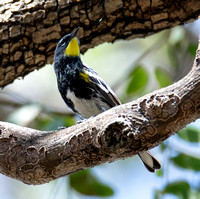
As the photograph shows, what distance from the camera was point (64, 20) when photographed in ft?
9.46

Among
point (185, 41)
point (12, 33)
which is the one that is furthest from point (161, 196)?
point (185, 41)

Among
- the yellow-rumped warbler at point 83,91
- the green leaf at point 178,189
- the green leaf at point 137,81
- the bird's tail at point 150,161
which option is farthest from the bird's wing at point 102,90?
the green leaf at point 178,189

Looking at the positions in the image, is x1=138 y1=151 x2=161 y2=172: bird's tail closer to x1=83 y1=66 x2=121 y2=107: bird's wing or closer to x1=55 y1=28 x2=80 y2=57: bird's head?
x1=83 y1=66 x2=121 y2=107: bird's wing

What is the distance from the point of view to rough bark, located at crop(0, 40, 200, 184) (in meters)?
1.72

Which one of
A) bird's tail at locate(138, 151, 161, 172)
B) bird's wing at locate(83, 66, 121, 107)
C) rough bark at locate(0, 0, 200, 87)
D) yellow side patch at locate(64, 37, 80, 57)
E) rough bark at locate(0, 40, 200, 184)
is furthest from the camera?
yellow side patch at locate(64, 37, 80, 57)

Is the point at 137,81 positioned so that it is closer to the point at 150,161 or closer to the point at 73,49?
the point at 73,49

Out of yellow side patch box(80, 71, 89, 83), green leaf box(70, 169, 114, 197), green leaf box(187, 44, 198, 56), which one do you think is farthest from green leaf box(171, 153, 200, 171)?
green leaf box(187, 44, 198, 56)

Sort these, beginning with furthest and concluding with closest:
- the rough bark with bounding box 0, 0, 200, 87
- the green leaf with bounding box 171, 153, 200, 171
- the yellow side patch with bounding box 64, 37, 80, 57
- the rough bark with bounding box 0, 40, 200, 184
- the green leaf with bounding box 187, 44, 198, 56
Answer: the green leaf with bounding box 187, 44, 198, 56
the yellow side patch with bounding box 64, 37, 80, 57
the rough bark with bounding box 0, 0, 200, 87
the green leaf with bounding box 171, 153, 200, 171
the rough bark with bounding box 0, 40, 200, 184

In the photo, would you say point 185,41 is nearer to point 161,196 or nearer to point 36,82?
point 161,196

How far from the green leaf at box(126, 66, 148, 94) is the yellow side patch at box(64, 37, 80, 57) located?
496mm

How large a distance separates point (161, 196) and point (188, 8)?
1340mm

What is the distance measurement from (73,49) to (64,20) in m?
0.49

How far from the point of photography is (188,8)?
2.91 metres

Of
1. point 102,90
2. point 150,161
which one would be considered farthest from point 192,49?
point 150,161
